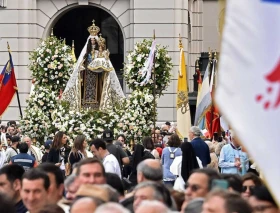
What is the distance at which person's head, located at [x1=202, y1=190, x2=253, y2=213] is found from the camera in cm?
646

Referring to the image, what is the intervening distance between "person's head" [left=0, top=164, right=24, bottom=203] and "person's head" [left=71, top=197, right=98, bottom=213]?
2881 mm

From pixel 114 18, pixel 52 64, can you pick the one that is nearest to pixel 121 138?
pixel 52 64

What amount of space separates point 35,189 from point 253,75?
→ 4.26m

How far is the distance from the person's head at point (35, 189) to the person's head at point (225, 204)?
2025mm

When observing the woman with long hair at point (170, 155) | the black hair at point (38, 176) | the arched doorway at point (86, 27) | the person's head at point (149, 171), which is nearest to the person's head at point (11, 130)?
the arched doorway at point (86, 27)

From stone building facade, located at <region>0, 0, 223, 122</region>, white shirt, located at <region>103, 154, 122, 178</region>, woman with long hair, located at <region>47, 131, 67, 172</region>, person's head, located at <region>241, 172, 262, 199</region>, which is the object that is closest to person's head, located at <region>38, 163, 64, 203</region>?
person's head, located at <region>241, 172, 262, 199</region>

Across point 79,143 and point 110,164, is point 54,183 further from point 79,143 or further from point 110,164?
point 79,143

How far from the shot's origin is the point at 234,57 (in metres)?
4.53

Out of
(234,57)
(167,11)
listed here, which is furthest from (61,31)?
(234,57)

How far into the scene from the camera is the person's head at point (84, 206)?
260 inches

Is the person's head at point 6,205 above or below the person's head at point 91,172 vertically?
below

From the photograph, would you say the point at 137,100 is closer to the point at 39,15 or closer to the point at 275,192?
the point at 39,15

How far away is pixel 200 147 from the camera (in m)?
18.1

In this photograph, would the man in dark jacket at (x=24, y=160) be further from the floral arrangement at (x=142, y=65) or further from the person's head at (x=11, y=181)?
the floral arrangement at (x=142, y=65)
